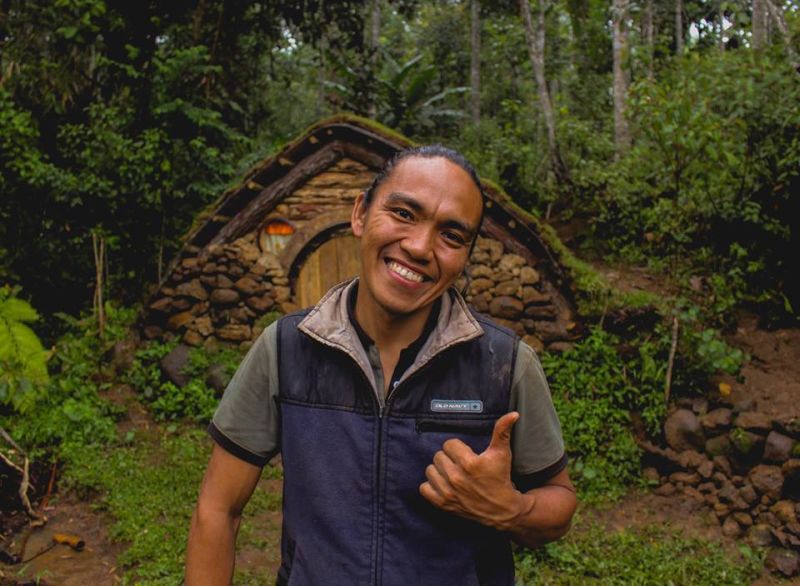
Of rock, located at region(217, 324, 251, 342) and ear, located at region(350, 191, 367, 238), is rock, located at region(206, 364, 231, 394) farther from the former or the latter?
ear, located at region(350, 191, 367, 238)

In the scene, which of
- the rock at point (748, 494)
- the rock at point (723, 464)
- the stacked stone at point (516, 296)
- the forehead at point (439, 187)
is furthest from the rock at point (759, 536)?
the forehead at point (439, 187)

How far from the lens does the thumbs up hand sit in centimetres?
138

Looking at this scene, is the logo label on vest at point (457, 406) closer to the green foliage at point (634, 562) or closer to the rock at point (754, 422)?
the green foliage at point (634, 562)

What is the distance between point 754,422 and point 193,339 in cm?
642

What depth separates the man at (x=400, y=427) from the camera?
4.82ft

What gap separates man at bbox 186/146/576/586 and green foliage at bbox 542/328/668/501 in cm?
515

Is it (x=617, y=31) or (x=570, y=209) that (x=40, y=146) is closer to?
(x=570, y=209)

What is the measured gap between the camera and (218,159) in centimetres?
941

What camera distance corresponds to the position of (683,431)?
6344 millimetres

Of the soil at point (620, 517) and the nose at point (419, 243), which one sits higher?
the nose at point (419, 243)

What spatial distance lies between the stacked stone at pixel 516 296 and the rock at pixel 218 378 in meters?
3.08

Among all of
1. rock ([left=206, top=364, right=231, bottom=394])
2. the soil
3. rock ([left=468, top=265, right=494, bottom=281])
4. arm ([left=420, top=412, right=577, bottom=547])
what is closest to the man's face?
arm ([left=420, top=412, right=577, bottom=547])

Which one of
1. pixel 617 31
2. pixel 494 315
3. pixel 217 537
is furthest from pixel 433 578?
pixel 617 31

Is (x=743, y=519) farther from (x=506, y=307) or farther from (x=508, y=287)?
(x=508, y=287)
